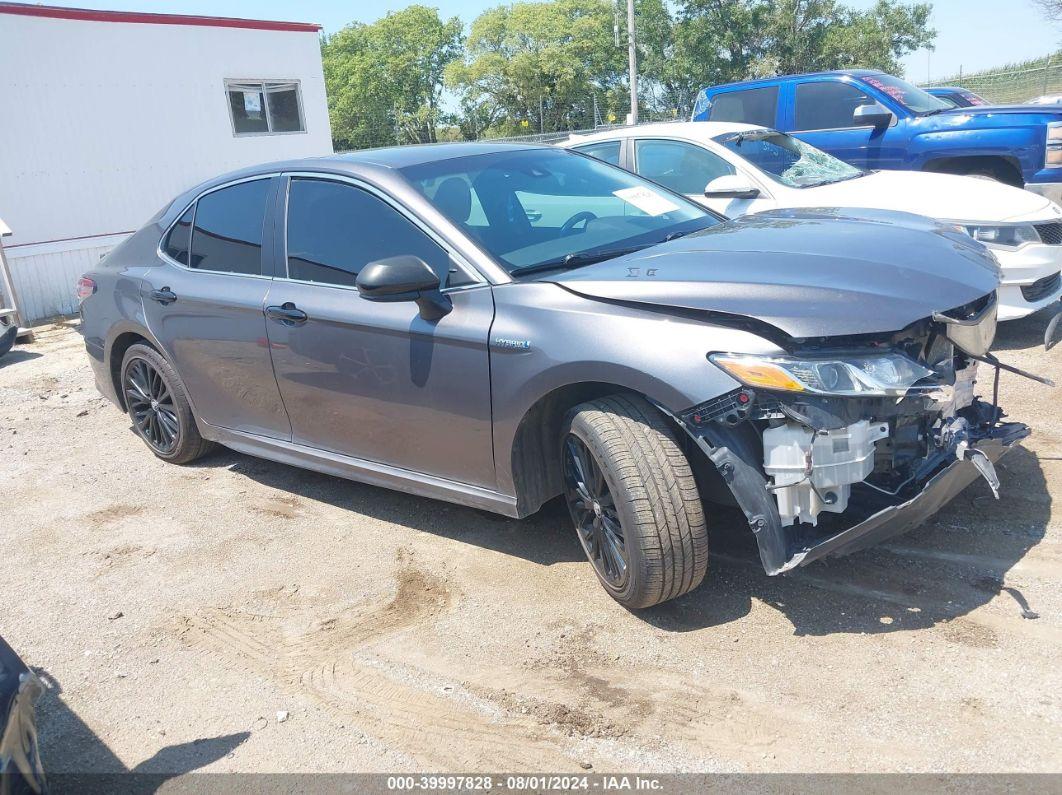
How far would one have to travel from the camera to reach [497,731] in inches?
115

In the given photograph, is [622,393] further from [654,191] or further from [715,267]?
[654,191]

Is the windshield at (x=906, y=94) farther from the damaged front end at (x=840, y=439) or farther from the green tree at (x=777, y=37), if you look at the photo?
the green tree at (x=777, y=37)

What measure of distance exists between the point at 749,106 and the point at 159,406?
23.8ft

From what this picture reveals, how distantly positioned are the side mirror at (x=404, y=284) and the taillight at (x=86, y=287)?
9.58ft

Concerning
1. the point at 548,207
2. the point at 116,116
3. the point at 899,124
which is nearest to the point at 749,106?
the point at 899,124

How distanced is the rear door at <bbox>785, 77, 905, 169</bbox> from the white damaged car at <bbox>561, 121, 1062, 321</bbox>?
175 cm

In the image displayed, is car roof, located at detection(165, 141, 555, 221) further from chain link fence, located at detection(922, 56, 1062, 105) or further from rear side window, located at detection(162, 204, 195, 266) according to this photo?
chain link fence, located at detection(922, 56, 1062, 105)

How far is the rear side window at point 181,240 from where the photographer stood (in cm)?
511

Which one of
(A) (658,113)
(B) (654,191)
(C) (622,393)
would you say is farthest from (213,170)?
(A) (658,113)

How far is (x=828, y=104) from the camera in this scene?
9.53 metres

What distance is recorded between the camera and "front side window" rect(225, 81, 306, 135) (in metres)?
15.5

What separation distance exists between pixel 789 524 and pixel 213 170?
14.4 meters

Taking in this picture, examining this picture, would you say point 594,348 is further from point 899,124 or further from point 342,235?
point 899,124

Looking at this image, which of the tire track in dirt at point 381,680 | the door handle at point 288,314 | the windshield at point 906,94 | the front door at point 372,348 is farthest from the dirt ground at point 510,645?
the windshield at point 906,94
